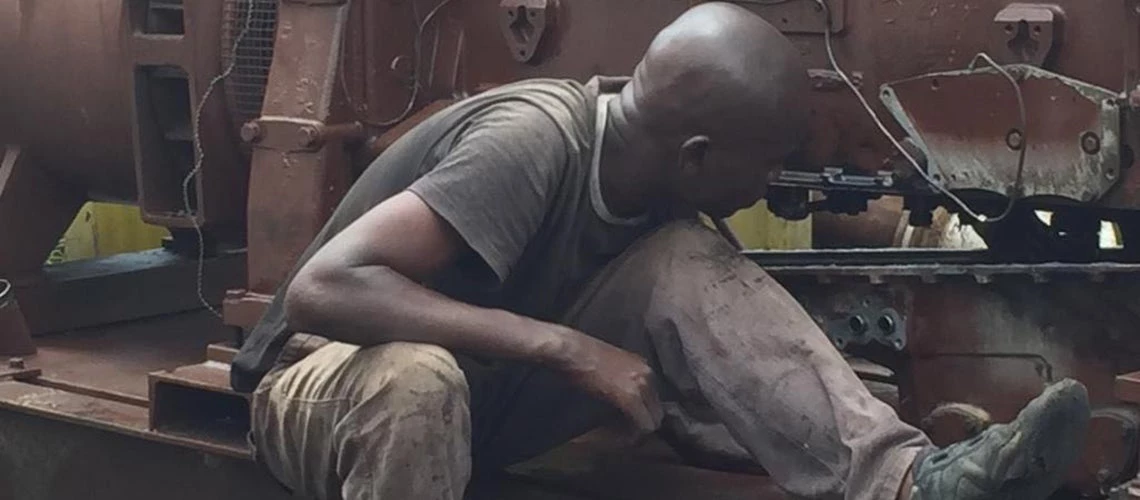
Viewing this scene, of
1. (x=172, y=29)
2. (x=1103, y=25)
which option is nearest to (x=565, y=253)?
(x=1103, y=25)

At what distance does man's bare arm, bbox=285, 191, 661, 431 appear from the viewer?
9.86 ft

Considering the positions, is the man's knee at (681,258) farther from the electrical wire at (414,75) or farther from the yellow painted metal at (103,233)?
the yellow painted metal at (103,233)

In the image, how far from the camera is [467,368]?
134 inches

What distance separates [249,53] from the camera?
4266 mm

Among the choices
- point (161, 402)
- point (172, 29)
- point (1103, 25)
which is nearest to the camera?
point (1103, 25)

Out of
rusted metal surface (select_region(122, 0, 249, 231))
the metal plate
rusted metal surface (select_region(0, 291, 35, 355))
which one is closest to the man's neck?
the metal plate

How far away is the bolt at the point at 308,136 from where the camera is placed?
3.96 metres

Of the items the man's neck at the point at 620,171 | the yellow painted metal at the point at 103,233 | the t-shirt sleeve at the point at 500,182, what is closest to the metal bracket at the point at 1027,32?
the man's neck at the point at 620,171

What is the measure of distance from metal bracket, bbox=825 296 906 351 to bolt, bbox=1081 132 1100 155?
1.54 feet

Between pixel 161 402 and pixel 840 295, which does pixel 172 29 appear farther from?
pixel 840 295

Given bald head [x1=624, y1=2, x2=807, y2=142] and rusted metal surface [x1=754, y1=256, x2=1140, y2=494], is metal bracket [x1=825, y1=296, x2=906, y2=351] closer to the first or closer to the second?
rusted metal surface [x1=754, y1=256, x2=1140, y2=494]

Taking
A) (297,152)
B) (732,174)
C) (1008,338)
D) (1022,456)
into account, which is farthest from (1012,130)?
(297,152)

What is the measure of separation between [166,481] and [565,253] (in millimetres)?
1169

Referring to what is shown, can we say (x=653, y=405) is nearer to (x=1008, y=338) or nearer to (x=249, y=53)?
(x=1008, y=338)
